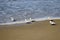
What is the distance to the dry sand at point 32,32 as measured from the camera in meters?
1.50

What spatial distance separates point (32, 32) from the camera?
158cm

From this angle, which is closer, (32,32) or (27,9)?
(32,32)

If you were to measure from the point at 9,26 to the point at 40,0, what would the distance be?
93 centimetres

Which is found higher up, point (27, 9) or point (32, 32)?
point (27, 9)

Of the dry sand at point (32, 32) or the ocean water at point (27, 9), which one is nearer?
the dry sand at point (32, 32)

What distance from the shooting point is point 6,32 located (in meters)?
1.59

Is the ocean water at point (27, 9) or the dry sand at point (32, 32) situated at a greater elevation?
the ocean water at point (27, 9)

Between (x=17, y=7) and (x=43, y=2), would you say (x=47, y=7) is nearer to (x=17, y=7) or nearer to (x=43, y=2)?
(x=43, y=2)

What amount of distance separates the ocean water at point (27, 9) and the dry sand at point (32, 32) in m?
0.21

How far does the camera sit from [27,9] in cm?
213

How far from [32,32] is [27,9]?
2.13 ft

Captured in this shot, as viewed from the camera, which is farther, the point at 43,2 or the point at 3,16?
the point at 43,2

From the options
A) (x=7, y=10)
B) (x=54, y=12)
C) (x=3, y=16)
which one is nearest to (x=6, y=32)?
(x=3, y=16)

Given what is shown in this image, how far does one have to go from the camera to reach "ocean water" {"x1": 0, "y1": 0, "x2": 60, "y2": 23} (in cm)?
193
